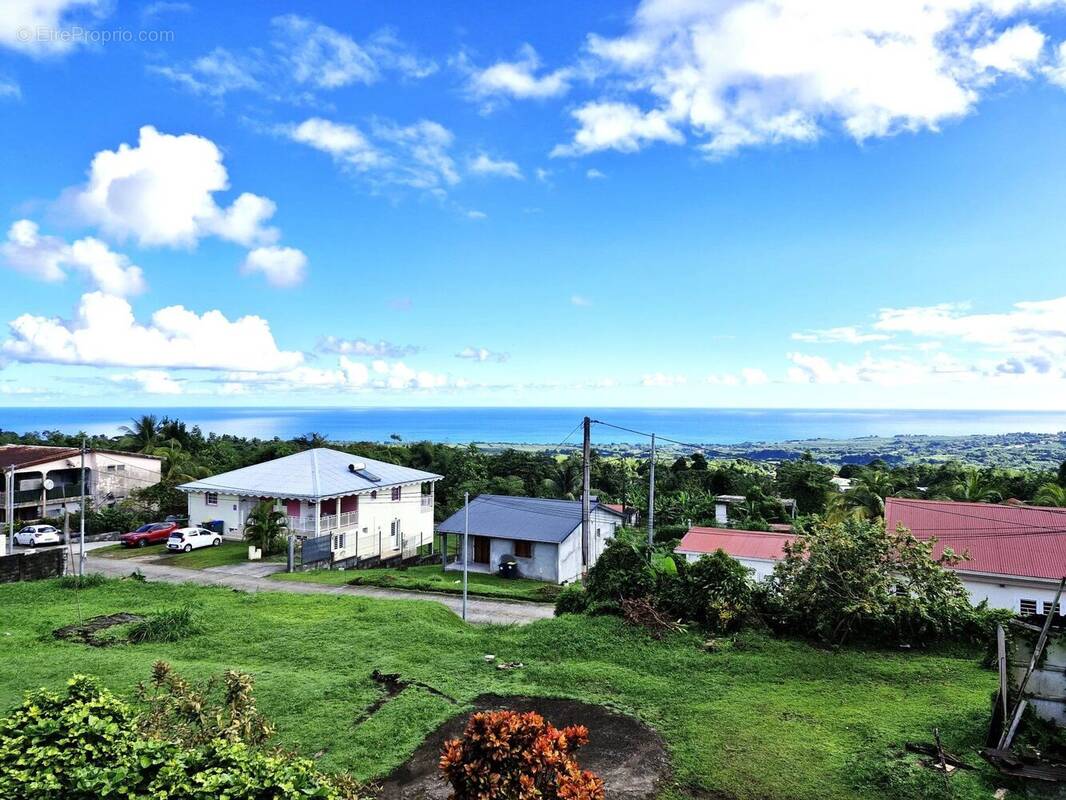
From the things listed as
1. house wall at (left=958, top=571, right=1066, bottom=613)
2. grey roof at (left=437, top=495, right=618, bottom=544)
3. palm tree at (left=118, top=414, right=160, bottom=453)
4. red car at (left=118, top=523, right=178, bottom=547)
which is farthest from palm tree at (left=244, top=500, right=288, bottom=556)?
palm tree at (left=118, top=414, right=160, bottom=453)

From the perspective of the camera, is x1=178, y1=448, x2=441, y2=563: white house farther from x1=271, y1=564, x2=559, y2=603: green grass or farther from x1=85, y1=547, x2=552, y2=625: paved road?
x1=85, y1=547, x2=552, y2=625: paved road

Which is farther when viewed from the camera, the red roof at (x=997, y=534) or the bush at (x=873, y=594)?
the red roof at (x=997, y=534)

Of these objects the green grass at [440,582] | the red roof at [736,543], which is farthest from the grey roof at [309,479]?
the red roof at [736,543]

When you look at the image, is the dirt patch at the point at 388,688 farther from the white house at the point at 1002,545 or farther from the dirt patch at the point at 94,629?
the white house at the point at 1002,545

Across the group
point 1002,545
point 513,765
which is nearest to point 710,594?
point 513,765

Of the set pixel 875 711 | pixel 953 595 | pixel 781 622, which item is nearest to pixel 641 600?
pixel 781 622

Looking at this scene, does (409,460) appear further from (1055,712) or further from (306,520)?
(1055,712)
